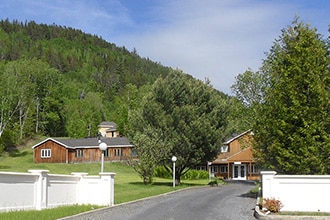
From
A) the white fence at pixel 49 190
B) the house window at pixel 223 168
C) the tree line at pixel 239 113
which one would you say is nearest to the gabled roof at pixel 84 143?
the tree line at pixel 239 113

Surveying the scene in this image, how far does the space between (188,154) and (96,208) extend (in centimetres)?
1954

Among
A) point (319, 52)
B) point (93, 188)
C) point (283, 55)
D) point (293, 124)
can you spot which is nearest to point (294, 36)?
point (283, 55)

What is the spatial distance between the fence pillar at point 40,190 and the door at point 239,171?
46.6 metres

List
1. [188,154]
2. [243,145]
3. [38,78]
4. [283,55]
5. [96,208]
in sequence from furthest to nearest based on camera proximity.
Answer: [38,78], [243,145], [188,154], [283,55], [96,208]

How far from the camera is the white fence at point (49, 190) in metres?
14.6

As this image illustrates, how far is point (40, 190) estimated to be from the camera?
1612 centimetres

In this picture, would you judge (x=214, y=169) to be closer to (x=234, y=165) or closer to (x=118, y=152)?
(x=234, y=165)

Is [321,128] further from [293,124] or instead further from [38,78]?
[38,78]

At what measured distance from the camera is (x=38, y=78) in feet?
278

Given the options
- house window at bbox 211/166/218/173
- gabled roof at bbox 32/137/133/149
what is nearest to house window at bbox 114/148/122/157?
gabled roof at bbox 32/137/133/149

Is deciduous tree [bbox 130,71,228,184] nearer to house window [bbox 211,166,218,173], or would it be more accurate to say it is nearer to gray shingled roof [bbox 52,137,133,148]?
gray shingled roof [bbox 52,137,133,148]

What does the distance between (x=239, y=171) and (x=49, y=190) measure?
46547 mm

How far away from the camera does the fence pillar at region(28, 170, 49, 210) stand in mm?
16016

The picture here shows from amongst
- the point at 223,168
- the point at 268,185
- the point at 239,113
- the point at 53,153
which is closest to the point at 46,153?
the point at 53,153
